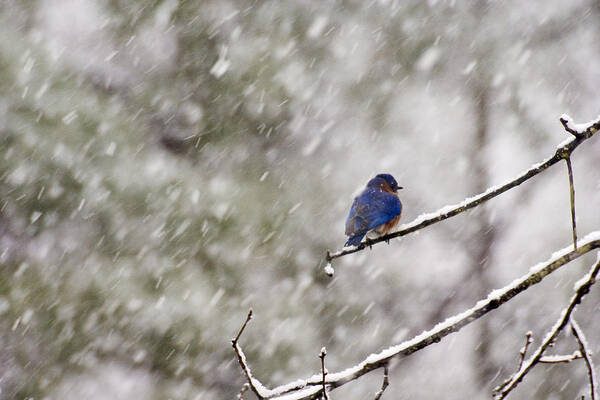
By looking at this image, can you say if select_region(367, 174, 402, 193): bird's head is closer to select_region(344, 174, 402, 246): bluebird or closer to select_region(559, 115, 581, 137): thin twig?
select_region(344, 174, 402, 246): bluebird

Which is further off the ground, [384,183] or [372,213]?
[372,213]

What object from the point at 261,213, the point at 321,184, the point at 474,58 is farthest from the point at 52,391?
the point at 474,58

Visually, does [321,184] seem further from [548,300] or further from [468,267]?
[548,300]

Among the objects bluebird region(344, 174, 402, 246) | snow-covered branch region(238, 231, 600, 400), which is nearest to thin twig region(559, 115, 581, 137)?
snow-covered branch region(238, 231, 600, 400)

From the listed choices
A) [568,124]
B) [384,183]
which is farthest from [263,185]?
[568,124]

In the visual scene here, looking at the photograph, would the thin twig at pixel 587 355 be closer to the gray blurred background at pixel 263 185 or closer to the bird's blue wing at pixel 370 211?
the bird's blue wing at pixel 370 211

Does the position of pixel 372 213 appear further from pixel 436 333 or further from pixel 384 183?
pixel 436 333

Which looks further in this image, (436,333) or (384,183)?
(384,183)
